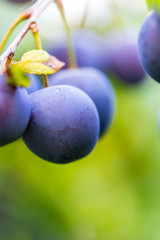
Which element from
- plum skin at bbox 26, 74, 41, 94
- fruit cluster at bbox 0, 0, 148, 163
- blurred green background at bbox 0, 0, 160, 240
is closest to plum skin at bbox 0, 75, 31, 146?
fruit cluster at bbox 0, 0, 148, 163

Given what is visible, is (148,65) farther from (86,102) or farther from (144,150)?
(144,150)

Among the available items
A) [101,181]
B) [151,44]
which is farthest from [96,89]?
[101,181]

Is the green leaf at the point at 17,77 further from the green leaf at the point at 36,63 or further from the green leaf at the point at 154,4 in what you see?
the green leaf at the point at 154,4

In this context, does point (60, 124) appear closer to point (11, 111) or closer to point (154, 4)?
point (11, 111)

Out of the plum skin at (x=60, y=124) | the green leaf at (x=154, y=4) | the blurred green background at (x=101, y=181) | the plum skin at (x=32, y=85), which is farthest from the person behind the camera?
the blurred green background at (x=101, y=181)

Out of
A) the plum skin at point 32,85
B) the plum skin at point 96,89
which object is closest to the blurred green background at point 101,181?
the plum skin at point 96,89
